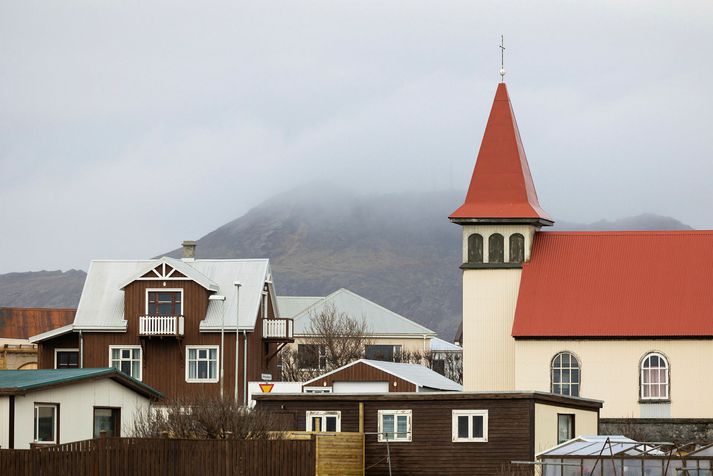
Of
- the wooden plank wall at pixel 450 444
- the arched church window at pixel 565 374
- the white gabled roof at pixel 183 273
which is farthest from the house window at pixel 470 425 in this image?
the white gabled roof at pixel 183 273

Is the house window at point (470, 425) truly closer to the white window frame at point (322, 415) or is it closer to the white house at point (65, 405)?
the white window frame at point (322, 415)

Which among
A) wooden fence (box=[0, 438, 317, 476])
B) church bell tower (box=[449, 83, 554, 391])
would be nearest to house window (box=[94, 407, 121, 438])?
wooden fence (box=[0, 438, 317, 476])

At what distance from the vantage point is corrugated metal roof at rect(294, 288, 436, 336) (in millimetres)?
122750

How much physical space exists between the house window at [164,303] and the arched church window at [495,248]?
15690 millimetres

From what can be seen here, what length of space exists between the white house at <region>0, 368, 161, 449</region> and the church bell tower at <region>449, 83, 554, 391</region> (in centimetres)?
1964

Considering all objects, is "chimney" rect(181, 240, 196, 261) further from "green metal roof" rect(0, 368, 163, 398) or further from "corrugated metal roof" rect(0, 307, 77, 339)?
"corrugated metal roof" rect(0, 307, 77, 339)

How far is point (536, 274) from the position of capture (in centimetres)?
6531

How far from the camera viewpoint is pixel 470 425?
155 ft

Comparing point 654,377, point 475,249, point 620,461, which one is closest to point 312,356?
point 475,249

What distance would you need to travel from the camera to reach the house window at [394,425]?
47688 millimetres

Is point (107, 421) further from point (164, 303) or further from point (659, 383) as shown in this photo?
point (164, 303)

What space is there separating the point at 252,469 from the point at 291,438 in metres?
4.19

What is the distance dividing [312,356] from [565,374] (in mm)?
42642

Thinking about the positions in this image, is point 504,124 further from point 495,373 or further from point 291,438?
point 291,438
